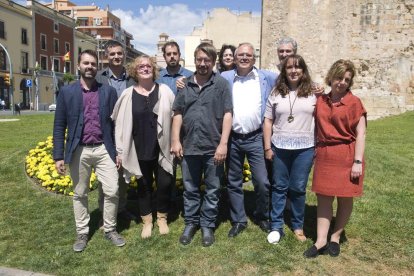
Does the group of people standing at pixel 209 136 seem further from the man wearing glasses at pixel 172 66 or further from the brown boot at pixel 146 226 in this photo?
the man wearing glasses at pixel 172 66

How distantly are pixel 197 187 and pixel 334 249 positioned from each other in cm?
159

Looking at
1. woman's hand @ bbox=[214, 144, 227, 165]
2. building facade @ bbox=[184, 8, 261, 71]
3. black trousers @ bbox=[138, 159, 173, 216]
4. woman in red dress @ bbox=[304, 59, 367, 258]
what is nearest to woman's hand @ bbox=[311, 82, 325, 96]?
woman in red dress @ bbox=[304, 59, 367, 258]

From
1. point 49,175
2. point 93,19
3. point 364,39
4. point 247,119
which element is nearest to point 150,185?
point 247,119

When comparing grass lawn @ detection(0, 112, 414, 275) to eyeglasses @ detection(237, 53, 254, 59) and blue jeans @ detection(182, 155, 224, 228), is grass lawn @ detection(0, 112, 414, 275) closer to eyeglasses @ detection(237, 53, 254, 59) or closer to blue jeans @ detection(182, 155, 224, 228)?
blue jeans @ detection(182, 155, 224, 228)

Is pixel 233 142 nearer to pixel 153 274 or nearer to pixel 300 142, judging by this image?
pixel 300 142

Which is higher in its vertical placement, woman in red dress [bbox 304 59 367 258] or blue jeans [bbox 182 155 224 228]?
woman in red dress [bbox 304 59 367 258]

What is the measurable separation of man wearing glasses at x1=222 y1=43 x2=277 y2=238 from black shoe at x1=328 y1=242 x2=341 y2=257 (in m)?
0.87

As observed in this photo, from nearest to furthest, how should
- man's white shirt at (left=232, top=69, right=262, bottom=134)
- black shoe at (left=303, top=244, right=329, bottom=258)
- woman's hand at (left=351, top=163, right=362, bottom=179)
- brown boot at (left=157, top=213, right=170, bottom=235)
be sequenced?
woman's hand at (left=351, top=163, right=362, bottom=179) → black shoe at (left=303, top=244, right=329, bottom=258) → man's white shirt at (left=232, top=69, right=262, bottom=134) → brown boot at (left=157, top=213, right=170, bottom=235)

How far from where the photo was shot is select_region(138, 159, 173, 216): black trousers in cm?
450

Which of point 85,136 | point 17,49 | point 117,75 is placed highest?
point 17,49

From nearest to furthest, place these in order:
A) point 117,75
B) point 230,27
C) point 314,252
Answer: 1. point 314,252
2. point 117,75
3. point 230,27

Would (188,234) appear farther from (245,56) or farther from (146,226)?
(245,56)

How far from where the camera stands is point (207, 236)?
427 cm

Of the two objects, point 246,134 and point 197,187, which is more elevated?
point 246,134
